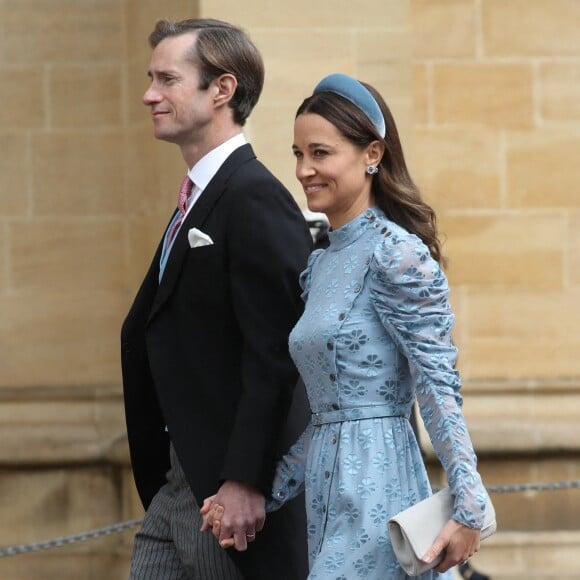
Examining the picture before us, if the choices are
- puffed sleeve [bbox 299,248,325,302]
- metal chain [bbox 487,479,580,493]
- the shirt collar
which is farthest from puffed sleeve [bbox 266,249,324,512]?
metal chain [bbox 487,479,580,493]

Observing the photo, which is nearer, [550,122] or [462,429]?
[462,429]

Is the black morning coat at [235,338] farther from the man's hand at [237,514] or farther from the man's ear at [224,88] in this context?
the man's ear at [224,88]

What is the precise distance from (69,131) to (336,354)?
14.1 ft

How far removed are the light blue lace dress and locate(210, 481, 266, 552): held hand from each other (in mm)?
224

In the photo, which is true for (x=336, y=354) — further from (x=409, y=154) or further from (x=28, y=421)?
(x=28, y=421)

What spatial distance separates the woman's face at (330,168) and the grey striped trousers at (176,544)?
0.76m

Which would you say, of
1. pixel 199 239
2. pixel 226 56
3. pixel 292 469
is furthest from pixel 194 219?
pixel 292 469

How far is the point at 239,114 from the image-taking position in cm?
421

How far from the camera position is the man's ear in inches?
164

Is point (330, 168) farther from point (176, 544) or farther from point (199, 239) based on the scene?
point (176, 544)

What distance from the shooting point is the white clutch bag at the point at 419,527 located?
10.7 ft

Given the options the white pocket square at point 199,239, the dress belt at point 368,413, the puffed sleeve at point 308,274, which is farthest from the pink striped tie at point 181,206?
the dress belt at point 368,413

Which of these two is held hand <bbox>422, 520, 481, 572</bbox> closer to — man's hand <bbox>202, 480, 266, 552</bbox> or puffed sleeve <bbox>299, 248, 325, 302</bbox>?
man's hand <bbox>202, 480, 266, 552</bbox>

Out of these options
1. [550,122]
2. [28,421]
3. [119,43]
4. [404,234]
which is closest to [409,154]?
[550,122]
